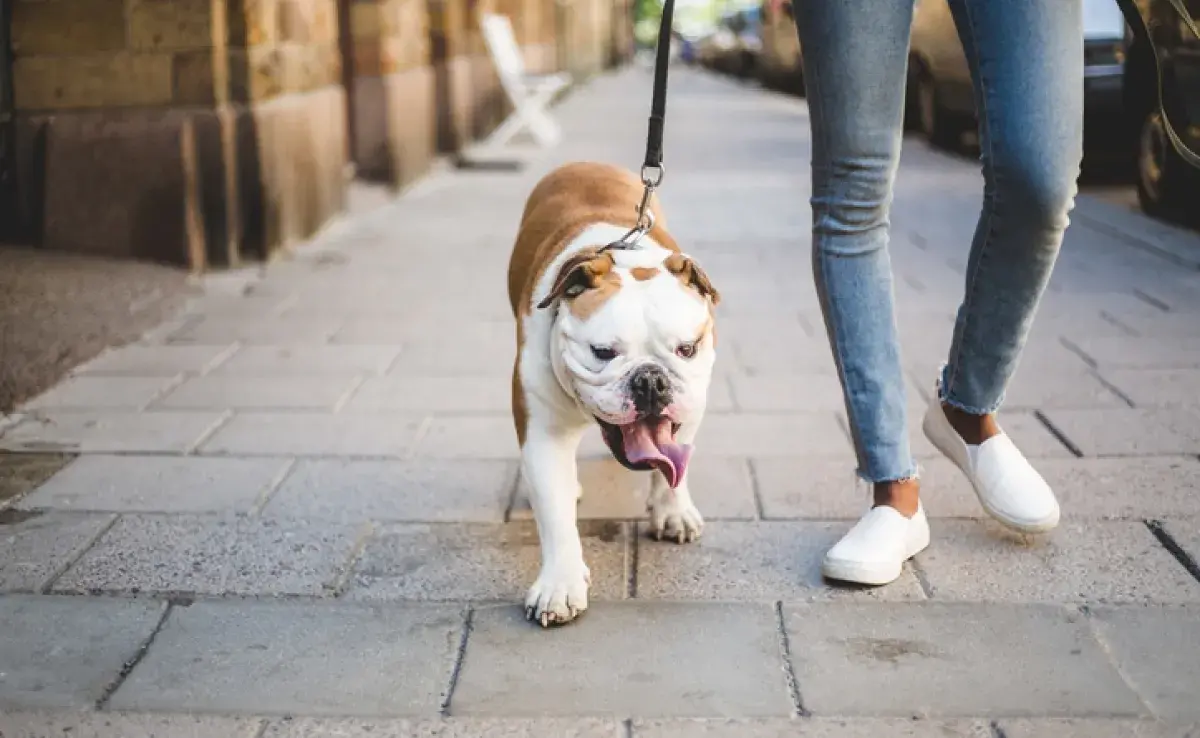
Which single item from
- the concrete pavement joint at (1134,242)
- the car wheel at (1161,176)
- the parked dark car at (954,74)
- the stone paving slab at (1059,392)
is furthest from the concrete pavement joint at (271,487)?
the car wheel at (1161,176)

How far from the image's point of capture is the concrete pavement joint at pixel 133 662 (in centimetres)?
249

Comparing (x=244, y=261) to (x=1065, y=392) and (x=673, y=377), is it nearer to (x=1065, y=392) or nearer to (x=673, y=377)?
(x=1065, y=392)

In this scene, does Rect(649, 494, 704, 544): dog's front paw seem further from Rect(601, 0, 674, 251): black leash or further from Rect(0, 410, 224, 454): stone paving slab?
Rect(0, 410, 224, 454): stone paving slab

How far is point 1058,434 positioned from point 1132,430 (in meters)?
0.22

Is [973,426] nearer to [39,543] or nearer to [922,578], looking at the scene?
[922,578]

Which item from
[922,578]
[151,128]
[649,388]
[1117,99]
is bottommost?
[922,578]

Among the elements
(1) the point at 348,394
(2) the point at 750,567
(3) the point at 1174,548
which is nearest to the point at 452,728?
(2) the point at 750,567

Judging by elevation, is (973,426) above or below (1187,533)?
above

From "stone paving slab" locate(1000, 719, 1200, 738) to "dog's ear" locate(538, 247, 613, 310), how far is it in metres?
1.10

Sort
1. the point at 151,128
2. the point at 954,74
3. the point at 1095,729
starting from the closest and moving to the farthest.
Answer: the point at 1095,729 < the point at 151,128 < the point at 954,74

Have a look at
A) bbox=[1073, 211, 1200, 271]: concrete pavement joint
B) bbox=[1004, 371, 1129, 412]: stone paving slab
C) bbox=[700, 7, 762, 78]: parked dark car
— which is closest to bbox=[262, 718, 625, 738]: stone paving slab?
bbox=[1004, 371, 1129, 412]: stone paving slab

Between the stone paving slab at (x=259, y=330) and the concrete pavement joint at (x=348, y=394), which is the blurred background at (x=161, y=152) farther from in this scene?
the concrete pavement joint at (x=348, y=394)

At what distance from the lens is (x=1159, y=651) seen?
2.62 meters

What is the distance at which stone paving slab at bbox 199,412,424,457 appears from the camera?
3.96m
